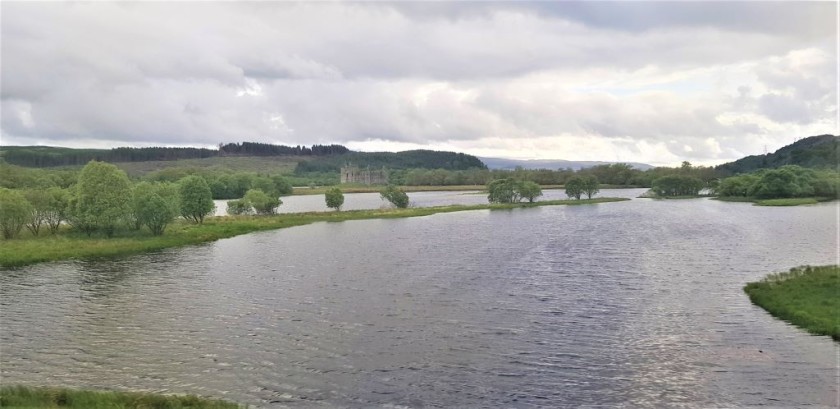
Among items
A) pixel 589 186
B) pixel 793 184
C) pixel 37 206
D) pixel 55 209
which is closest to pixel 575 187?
pixel 589 186

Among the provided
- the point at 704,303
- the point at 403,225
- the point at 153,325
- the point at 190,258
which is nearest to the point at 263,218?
the point at 403,225

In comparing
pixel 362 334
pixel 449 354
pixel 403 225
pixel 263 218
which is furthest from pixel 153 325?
pixel 263 218

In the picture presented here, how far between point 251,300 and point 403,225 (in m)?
62.7

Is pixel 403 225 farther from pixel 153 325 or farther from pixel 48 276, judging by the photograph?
pixel 153 325

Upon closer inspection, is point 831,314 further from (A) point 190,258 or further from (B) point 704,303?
(A) point 190,258

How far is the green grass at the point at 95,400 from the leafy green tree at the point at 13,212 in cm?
6177

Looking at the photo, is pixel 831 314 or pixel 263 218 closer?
pixel 831 314

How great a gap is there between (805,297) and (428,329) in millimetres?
24603

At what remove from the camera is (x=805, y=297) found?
125 feet

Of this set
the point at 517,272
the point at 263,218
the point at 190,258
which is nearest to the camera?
the point at 517,272

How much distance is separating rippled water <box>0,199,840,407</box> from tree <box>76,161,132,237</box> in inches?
644

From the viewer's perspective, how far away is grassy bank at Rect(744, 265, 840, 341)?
1310 inches

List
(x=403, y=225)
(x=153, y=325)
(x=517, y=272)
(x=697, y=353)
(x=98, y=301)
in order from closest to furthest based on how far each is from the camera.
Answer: (x=697, y=353) → (x=153, y=325) → (x=98, y=301) → (x=517, y=272) → (x=403, y=225)

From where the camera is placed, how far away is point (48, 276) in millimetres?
53750
